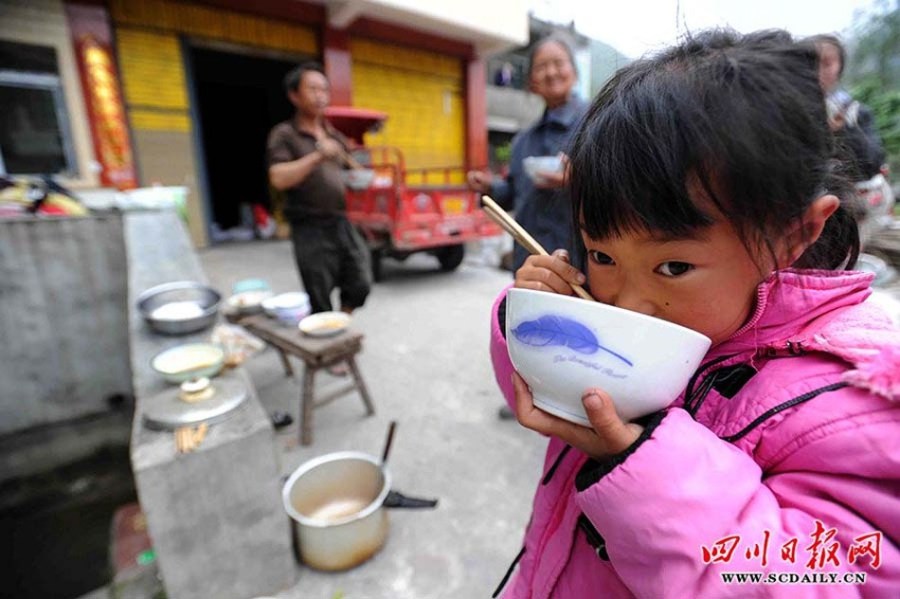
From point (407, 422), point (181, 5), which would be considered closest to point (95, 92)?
point (181, 5)

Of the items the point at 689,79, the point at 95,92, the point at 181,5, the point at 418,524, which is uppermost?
the point at 181,5

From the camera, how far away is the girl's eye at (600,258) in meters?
0.65

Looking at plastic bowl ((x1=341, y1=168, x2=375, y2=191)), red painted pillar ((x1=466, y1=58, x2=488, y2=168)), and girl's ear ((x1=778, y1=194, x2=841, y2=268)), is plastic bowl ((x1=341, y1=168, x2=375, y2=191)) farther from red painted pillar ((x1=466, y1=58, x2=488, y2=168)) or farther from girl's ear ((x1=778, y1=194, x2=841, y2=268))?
red painted pillar ((x1=466, y1=58, x2=488, y2=168))

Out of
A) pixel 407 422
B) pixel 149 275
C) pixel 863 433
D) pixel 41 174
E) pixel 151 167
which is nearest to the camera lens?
pixel 863 433

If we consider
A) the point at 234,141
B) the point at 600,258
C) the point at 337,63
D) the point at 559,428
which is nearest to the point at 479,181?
the point at 600,258

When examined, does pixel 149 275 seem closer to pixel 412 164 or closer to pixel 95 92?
A: pixel 95 92

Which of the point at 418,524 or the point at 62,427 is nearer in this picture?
the point at 418,524

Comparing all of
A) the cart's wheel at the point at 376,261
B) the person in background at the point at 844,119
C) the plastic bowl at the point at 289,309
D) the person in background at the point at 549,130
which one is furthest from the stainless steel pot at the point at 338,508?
the cart's wheel at the point at 376,261

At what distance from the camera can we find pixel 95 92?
254 inches

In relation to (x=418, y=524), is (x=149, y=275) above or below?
above

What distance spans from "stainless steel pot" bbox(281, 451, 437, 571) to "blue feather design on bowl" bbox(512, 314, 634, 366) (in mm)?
1469

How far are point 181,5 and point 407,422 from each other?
764 cm

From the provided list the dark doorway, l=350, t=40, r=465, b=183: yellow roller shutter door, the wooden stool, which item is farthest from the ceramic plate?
the dark doorway

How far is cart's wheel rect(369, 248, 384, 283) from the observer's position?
615 centimetres
